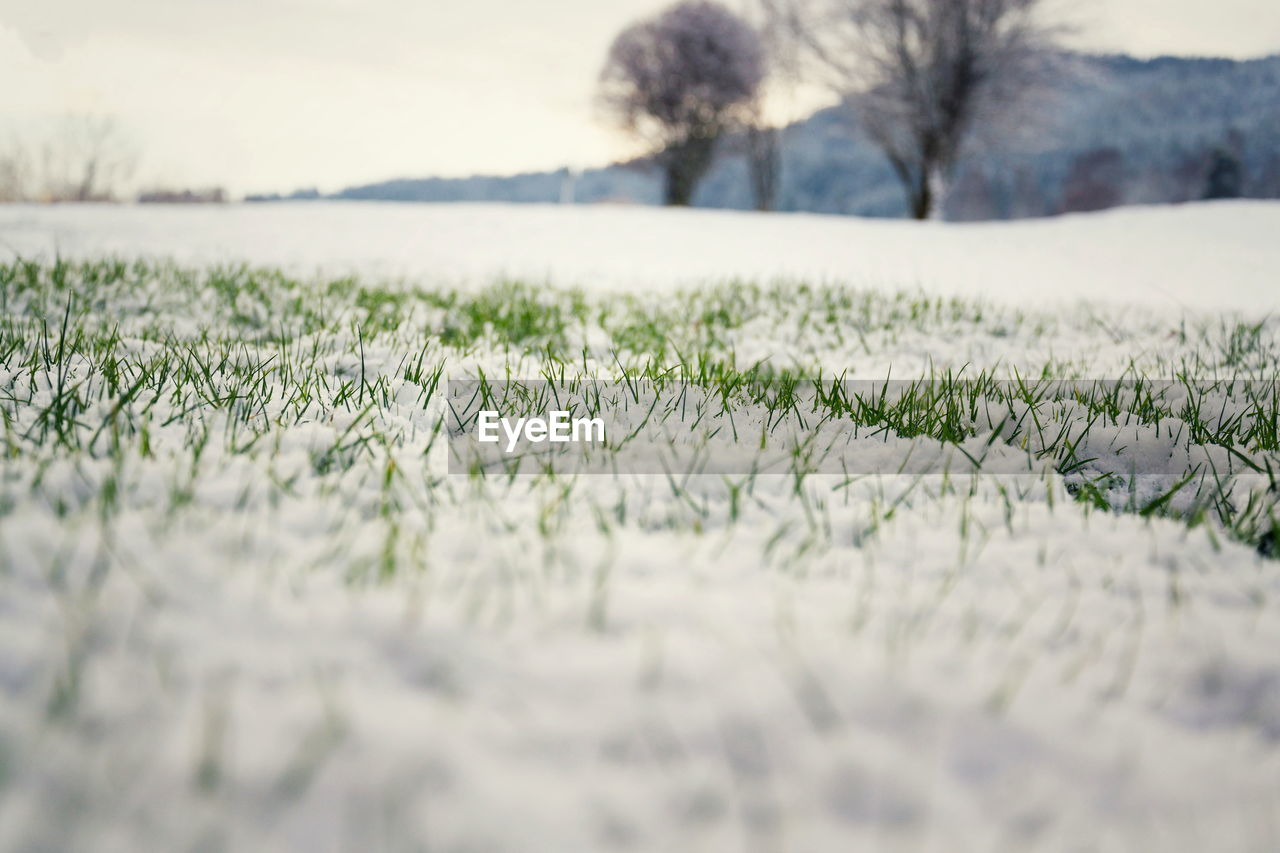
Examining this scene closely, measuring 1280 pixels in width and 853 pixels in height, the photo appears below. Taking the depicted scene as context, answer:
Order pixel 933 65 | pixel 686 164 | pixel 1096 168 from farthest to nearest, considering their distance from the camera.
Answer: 1. pixel 1096 168
2. pixel 686 164
3. pixel 933 65

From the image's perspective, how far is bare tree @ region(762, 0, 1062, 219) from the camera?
20.4m

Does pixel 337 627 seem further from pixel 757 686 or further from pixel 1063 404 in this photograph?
pixel 1063 404

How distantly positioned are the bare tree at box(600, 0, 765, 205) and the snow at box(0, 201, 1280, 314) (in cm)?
1583

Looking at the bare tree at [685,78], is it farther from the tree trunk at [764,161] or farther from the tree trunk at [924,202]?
the tree trunk at [924,202]

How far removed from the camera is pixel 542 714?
865 mm

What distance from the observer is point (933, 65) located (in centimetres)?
2095

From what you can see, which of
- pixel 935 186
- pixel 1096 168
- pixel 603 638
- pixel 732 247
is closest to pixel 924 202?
pixel 935 186

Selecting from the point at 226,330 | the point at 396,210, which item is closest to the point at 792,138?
the point at 396,210

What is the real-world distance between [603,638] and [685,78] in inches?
1187

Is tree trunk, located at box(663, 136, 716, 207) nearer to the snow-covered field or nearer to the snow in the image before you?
the snow

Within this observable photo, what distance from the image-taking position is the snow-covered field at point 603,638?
742mm

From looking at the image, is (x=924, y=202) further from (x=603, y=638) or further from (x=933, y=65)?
(x=603, y=638)

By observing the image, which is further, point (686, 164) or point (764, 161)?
point (764, 161)

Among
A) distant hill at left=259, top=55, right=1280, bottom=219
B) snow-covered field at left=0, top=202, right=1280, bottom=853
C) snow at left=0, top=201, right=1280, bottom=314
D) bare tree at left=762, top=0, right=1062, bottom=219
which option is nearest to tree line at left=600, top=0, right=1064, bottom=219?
bare tree at left=762, top=0, right=1062, bottom=219
